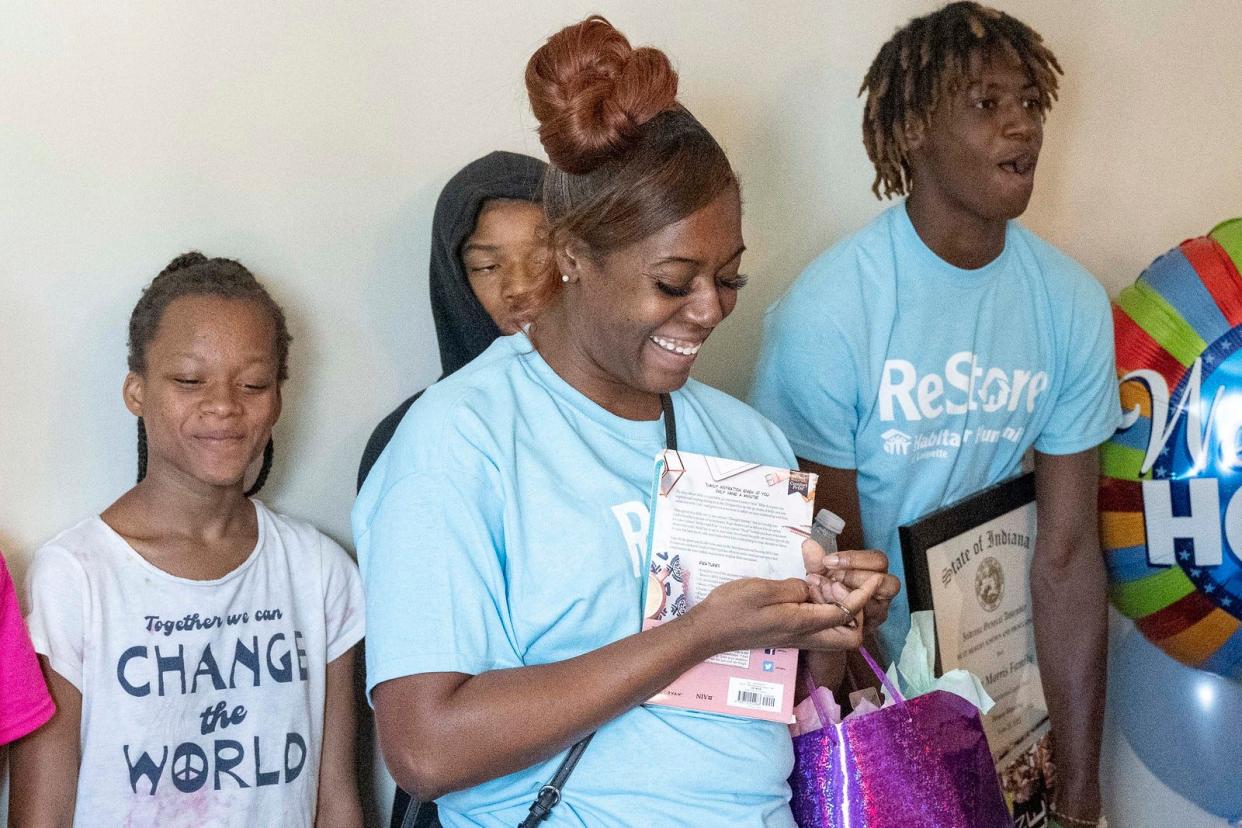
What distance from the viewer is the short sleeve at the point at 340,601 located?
2.13 m

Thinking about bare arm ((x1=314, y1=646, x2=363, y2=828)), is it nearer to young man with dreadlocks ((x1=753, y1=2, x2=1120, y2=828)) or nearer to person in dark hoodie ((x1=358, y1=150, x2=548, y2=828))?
person in dark hoodie ((x1=358, y1=150, x2=548, y2=828))

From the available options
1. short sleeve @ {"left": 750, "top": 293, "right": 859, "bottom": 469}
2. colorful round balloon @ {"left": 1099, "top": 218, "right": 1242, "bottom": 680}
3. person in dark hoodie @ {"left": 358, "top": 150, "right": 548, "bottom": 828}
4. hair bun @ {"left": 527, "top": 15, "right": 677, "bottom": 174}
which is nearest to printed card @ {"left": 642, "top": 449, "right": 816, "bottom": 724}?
hair bun @ {"left": 527, "top": 15, "right": 677, "bottom": 174}

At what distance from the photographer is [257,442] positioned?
2.00 metres

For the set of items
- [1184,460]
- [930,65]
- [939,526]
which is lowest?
[939,526]

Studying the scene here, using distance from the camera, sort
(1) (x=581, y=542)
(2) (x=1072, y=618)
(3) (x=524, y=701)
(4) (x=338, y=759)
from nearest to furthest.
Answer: (3) (x=524, y=701) → (1) (x=581, y=542) → (4) (x=338, y=759) → (2) (x=1072, y=618)

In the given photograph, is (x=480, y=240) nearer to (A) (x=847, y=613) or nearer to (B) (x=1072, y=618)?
(A) (x=847, y=613)

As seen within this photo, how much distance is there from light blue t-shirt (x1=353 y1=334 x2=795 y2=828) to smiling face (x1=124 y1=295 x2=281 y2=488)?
1.69 feet

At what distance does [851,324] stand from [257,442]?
3.23 ft

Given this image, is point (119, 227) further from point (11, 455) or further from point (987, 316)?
point (987, 316)

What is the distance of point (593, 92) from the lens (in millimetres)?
1498

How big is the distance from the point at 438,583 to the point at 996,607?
4.60 feet

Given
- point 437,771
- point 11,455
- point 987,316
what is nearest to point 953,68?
point 987,316

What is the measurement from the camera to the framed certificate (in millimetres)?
2224

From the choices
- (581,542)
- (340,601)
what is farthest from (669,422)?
(340,601)
